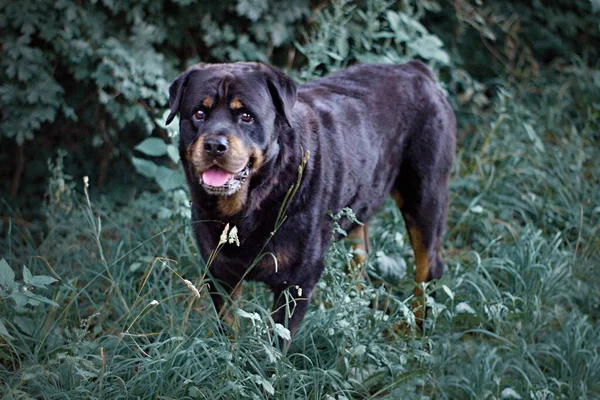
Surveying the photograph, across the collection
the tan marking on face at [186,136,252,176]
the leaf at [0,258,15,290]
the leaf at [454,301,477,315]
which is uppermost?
the tan marking on face at [186,136,252,176]

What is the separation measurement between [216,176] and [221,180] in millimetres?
29

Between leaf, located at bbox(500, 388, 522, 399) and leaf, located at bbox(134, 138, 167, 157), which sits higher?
leaf, located at bbox(134, 138, 167, 157)

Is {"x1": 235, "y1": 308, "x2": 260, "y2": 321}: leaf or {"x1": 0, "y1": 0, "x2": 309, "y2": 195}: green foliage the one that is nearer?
{"x1": 235, "y1": 308, "x2": 260, "y2": 321}: leaf

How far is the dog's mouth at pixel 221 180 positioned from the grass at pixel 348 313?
38cm

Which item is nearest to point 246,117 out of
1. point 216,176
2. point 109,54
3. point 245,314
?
point 216,176

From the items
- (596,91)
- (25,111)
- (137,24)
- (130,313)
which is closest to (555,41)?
(596,91)

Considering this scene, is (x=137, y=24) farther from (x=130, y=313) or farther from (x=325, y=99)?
(x=130, y=313)

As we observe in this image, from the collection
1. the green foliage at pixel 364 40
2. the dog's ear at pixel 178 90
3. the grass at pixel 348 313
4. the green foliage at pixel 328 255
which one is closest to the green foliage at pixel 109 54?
the green foliage at pixel 328 255

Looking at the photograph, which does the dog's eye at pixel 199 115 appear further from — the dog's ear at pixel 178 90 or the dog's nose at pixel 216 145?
the dog's nose at pixel 216 145

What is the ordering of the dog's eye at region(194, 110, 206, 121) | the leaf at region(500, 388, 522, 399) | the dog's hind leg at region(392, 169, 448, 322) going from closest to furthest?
1. the dog's eye at region(194, 110, 206, 121)
2. the leaf at region(500, 388, 522, 399)
3. the dog's hind leg at region(392, 169, 448, 322)

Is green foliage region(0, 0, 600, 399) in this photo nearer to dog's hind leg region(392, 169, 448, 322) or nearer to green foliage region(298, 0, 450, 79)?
green foliage region(298, 0, 450, 79)

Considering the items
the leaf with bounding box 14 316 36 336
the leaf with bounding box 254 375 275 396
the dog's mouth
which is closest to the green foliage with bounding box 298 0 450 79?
the dog's mouth

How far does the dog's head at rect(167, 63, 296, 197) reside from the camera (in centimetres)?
326

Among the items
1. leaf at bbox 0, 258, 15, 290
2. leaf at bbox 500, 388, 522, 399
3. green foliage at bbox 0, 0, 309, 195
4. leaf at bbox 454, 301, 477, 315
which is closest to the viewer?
leaf at bbox 0, 258, 15, 290
